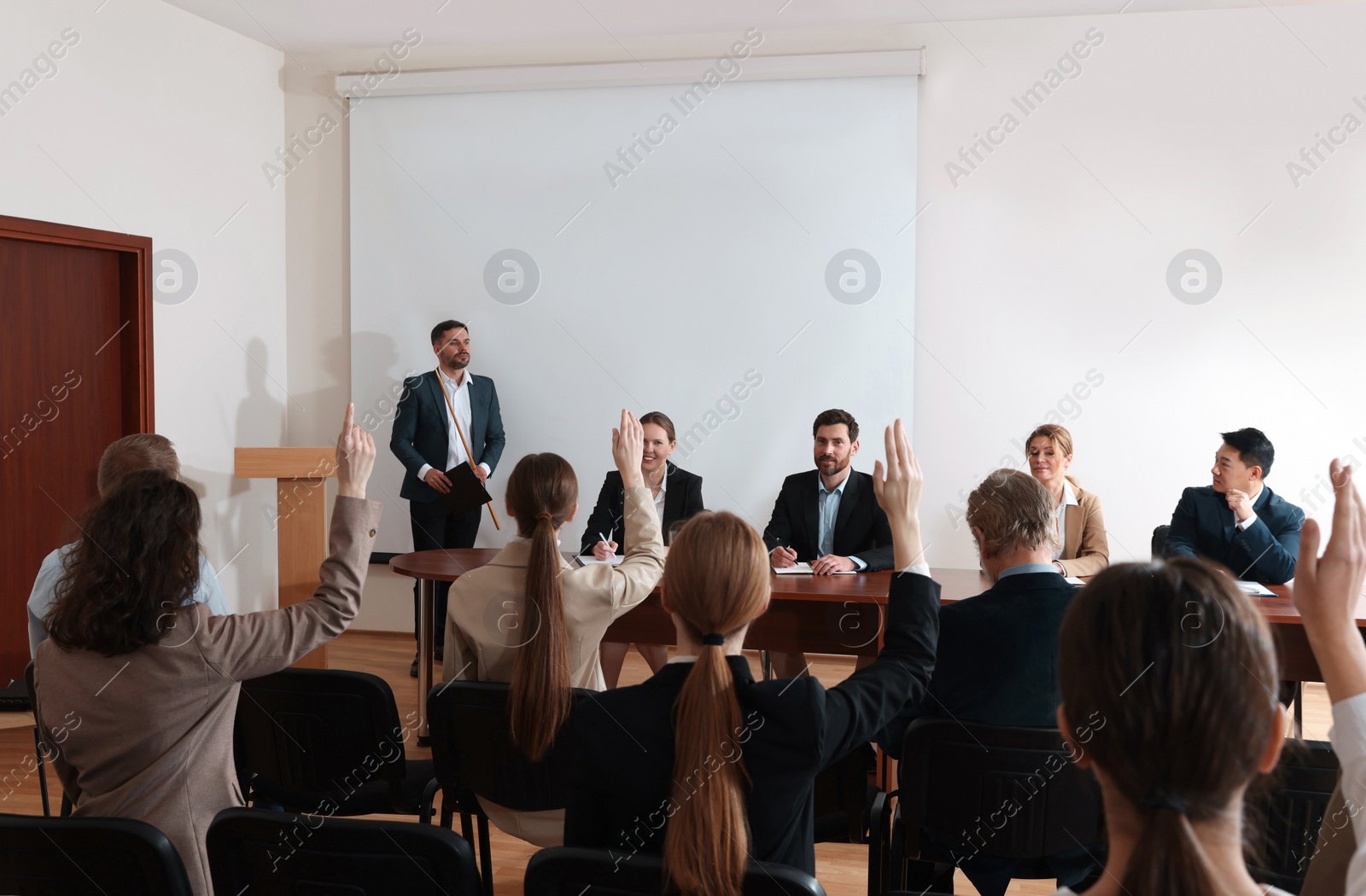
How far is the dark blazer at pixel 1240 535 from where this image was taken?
353cm

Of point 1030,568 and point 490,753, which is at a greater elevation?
point 1030,568

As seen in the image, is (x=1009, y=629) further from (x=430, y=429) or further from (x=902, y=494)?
(x=430, y=429)

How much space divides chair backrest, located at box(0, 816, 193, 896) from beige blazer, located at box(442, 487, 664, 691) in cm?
88

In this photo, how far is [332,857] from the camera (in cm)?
143

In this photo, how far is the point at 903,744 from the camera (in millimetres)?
1985

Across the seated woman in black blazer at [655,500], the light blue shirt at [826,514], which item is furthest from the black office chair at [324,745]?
the light blue shirt at [826,514]

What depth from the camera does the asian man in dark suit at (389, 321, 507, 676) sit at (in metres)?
5.40

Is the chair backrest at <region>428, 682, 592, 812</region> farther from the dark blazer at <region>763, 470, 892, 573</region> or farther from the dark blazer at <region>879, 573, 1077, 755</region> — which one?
the dark blazer at <region>763, 470, 892, 573</region>

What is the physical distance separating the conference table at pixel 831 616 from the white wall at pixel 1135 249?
160cm

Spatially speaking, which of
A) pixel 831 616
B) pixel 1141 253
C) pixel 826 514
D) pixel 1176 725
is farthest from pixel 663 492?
pixel 1176 725

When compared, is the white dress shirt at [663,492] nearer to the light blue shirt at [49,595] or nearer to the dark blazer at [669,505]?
the dark blazer at [669,505]

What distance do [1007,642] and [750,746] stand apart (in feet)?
2.73

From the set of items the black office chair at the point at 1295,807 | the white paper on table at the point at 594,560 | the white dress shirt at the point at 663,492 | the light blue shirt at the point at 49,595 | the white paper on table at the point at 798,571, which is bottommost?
the black office chair at the point at 1295,807

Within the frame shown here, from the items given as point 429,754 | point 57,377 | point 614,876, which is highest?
point 57,377
